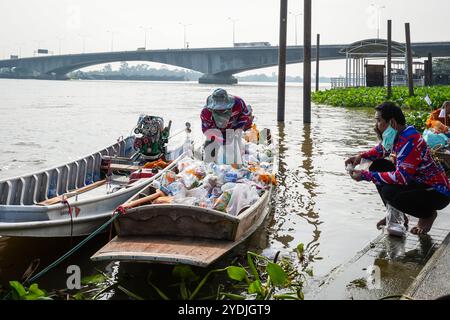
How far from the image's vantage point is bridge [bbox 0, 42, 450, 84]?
2663 inches

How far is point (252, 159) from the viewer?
29.9 feet

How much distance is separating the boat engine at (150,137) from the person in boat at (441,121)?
5498 mm

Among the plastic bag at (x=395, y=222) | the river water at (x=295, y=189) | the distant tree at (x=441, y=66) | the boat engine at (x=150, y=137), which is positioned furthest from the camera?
the distant tree at (x=441, y=66)

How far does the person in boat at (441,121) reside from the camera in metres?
10.9

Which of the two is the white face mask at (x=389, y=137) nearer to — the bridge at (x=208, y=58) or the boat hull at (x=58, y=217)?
the boat hull at (x=58, y=217)

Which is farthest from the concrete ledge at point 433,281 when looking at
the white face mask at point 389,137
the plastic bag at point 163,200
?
the plastic bag at point 163,200

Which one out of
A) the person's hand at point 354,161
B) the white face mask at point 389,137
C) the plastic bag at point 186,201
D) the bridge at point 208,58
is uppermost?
the bridge at point 208,58

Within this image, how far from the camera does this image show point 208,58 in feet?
261

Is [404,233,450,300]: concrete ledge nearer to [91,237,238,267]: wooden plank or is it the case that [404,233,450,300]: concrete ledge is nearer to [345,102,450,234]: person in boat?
[345,102,450,234]: person in boat

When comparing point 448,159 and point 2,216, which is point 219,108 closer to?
point 2,216

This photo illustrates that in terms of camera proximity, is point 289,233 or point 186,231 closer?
point 186,231
